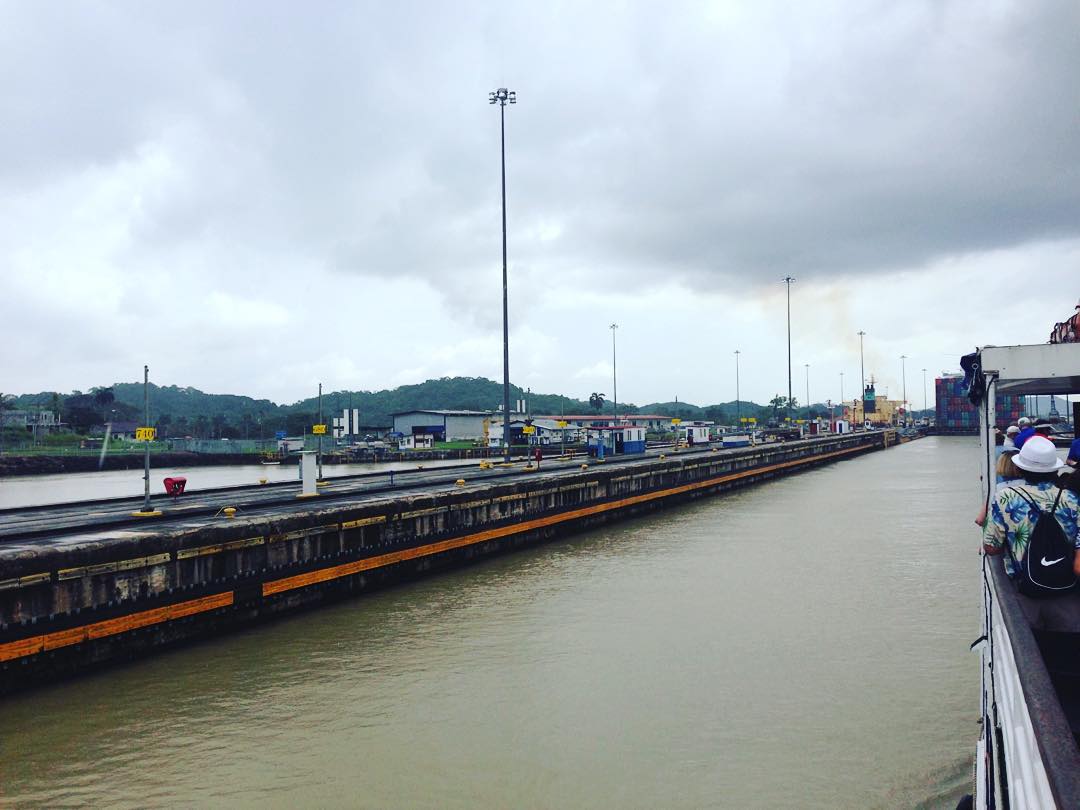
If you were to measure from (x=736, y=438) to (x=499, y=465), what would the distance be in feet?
136

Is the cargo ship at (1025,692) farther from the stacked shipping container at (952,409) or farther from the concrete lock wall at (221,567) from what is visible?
the stacked shipping container at (952,409)

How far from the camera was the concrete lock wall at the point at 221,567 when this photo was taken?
11977 millimetres

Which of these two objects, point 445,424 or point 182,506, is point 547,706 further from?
point 445,424

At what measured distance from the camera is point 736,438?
262 feet

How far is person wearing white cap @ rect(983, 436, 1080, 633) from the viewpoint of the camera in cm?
520

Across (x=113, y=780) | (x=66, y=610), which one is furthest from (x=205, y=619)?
(x=113, y=780)

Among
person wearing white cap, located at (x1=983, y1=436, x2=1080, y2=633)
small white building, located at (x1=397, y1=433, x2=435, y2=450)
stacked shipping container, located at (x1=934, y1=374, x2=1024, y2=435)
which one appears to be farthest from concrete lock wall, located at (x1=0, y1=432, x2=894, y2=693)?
stacked shipping container, located at (x1=934, y1=374, x2=1024, y2=435)

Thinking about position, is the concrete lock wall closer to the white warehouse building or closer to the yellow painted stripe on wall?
the yellow painted stripe on wall

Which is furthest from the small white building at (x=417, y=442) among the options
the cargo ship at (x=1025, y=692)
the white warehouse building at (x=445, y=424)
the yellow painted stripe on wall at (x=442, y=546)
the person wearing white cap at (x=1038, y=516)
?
the person wearing white cap at (x=1038, y=516)

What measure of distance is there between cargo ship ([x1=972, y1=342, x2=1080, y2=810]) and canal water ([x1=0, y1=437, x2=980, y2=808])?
3.37 m

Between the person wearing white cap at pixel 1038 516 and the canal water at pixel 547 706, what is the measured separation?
15.0 feet

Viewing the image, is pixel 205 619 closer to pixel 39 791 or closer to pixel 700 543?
pixel 39 791

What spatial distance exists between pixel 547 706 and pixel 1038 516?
8.03 m

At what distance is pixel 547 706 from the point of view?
1155 centimetres
